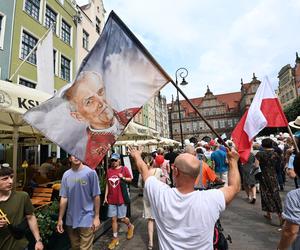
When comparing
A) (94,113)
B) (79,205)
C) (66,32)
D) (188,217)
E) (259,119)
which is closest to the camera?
(188,217)

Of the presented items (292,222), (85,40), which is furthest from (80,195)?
(85,40)

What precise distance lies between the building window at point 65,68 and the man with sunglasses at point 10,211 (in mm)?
18449

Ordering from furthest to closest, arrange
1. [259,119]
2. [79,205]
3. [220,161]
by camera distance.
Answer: [220,161]
[259,119]
[79,205]

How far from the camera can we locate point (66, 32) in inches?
819

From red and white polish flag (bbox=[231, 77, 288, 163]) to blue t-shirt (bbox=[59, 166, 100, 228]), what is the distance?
225 centimetres

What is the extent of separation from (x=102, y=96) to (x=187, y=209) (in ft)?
4.59

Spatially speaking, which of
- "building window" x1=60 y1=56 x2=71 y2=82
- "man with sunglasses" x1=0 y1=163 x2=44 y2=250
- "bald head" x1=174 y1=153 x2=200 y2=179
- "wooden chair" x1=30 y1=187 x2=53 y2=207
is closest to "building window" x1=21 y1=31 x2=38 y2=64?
"building window" x1=60 y1=56 x2=71 y2=82

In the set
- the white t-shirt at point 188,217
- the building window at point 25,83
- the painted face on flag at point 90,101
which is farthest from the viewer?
the building window at point 25,83

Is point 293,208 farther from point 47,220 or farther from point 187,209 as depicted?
point 47,220

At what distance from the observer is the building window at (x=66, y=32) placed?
66.7 ft

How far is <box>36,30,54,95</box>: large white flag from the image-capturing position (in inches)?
314

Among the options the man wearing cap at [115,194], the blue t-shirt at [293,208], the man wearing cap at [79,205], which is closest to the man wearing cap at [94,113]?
the man wearing cap at [79,205]

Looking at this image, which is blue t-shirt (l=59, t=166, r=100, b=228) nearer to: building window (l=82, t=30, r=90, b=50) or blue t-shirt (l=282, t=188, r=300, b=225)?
blue t-shirt (l=282, t=188, r=300, b=225)

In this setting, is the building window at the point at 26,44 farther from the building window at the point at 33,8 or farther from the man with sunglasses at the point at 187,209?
the man with sunglasses at the point at 187,209
